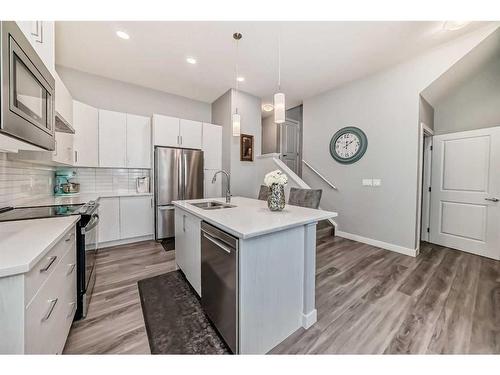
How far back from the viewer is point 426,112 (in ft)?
10.2

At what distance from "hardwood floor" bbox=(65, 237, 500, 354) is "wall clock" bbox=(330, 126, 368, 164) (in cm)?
171

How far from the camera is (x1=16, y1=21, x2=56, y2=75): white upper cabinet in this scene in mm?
1187

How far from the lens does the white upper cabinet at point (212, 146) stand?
4004 mm

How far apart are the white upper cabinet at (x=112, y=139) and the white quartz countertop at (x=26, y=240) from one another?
203 centimetres

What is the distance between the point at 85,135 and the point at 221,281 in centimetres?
310

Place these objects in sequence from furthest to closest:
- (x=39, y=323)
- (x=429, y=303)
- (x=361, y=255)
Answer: (x=361, y=255) < (x=429, y=303) < (x=39, y=323)

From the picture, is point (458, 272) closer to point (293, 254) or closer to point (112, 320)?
point (293, 254)

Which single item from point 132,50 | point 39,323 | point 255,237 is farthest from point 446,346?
point 132,50

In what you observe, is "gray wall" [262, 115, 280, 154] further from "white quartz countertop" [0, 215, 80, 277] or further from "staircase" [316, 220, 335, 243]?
"white quartz countertop" [0, 215, 80, 277]

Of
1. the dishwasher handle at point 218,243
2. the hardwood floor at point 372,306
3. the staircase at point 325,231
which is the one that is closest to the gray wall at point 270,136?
the staircase at point 325,231

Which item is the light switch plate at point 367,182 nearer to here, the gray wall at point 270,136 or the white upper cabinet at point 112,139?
the gray wall at point 270,136
